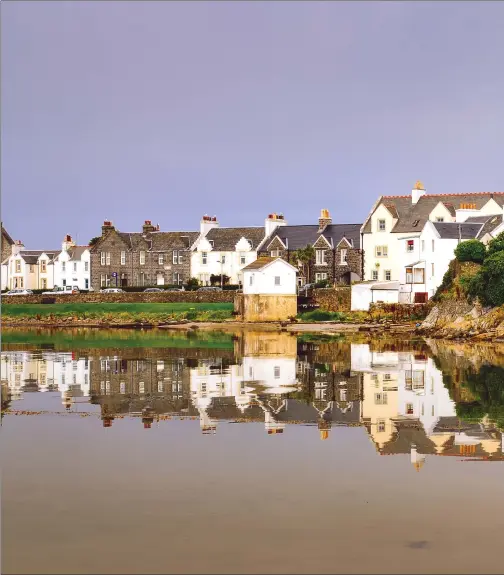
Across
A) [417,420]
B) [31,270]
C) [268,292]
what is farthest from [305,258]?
[417,420]

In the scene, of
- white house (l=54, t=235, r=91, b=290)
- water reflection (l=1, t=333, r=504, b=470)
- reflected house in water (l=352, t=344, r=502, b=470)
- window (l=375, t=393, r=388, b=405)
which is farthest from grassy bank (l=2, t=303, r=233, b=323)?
window (l=375, t=393, r=388, b=405)

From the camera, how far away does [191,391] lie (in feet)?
94.0

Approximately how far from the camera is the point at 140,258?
10500 cm

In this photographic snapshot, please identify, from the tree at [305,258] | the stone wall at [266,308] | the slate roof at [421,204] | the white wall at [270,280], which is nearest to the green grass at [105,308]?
the stone wall at [266,308]

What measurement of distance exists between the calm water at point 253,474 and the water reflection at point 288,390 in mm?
108

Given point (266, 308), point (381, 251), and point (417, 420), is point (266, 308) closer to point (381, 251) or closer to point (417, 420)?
point (381, 251)

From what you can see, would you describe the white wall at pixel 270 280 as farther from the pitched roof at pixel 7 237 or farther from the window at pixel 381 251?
the pitched roof at pixel 7 237

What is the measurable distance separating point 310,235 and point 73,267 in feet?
105

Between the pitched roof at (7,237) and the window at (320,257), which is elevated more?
the pitched roof at (7,237)

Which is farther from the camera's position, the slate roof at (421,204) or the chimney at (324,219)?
the chimney at (324,219)

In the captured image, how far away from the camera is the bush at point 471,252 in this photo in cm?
6588

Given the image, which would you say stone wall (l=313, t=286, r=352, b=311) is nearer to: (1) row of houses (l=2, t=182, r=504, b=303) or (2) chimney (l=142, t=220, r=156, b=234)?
(1) row of houses (l=2, t=182, r=504, b=303)

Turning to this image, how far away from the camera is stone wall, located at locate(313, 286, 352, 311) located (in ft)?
260

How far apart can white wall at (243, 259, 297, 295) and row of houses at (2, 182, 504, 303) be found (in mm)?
6760
